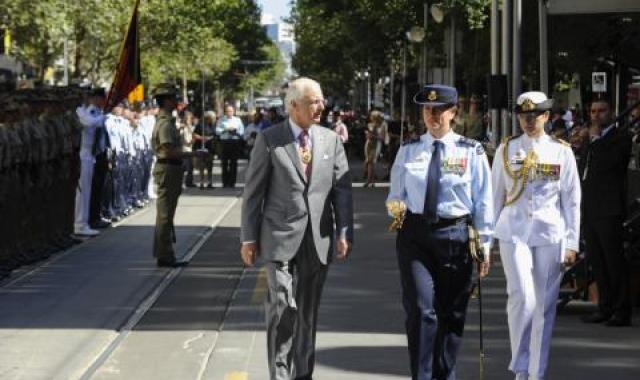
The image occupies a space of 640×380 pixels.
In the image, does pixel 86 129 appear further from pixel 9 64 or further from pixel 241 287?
pixel 9 64

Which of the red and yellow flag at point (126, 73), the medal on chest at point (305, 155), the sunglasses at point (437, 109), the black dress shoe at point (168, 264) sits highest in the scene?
the red and yellow flag at point (126, 73)

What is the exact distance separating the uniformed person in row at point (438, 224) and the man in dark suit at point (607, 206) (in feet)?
13.1

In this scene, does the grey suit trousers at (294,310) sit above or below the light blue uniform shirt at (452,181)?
below

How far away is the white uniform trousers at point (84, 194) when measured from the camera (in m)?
22.3

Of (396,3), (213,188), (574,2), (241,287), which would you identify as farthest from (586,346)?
(396,3)

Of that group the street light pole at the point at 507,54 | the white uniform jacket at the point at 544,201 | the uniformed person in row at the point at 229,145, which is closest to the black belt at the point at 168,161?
the white uniform jacket at the point at 544,201

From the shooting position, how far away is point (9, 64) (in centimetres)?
4716

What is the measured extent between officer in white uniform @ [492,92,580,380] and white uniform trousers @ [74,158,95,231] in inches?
511

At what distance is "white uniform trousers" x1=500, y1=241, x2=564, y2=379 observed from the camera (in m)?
9.86

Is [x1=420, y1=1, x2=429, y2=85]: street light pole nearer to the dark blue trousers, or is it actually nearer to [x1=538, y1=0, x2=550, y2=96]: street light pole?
[x1=538, y1=0, x2=550, y2=96]: street light pole

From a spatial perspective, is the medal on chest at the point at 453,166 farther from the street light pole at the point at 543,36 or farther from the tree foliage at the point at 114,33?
the tree foliage at the point at 114,33

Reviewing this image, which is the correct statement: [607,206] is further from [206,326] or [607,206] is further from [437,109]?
[437,109]

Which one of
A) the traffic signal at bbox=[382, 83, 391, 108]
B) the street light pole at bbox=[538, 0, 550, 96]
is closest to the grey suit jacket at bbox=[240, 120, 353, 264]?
the street light pole at bbox=[538, 0, 550, 96]

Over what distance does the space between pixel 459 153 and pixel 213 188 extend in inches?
1077
